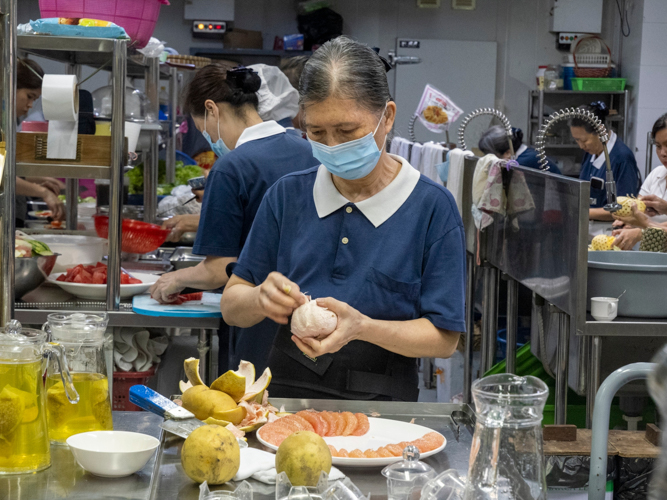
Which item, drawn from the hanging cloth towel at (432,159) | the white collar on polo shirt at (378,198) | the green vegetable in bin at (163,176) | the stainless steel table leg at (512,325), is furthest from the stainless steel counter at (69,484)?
the green vegetable in bin at (163,176)

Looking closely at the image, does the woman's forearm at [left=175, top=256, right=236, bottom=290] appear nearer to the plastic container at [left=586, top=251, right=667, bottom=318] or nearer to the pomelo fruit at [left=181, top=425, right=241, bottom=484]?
the plastic container at [left=586, top=251, right=667, bottom=318]

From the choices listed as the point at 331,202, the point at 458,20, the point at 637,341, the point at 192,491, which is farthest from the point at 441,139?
the point at 192,491

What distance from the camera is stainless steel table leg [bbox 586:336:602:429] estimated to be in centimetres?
271

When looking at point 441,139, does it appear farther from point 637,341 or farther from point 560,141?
point 637,341

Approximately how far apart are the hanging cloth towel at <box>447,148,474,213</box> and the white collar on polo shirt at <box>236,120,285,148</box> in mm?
1670

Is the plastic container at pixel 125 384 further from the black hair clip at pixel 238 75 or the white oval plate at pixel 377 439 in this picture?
the white oval plate at pixel 377 439

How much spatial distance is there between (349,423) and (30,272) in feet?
5.43

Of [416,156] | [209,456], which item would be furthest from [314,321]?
[416,156]

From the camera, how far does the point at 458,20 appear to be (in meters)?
9.72

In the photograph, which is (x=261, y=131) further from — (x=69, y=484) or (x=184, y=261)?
(x=69, y=484)

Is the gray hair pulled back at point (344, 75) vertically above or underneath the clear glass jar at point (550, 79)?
underneath

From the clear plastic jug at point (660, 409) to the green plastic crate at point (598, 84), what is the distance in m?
9.03

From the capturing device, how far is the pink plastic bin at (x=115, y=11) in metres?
2.86

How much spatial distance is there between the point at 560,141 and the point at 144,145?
247 inches
